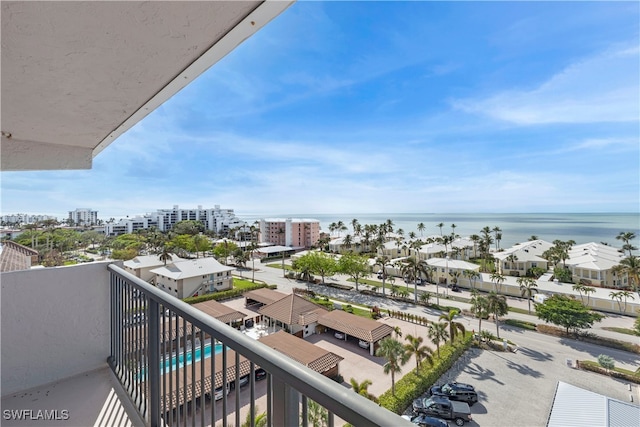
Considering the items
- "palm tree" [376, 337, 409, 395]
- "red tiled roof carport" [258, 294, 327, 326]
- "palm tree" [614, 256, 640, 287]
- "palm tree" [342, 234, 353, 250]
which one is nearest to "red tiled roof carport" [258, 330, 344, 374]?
"palm tree" [376, 337, 409, 395]

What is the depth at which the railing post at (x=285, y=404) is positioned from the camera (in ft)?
2.44

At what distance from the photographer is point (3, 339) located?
217cm

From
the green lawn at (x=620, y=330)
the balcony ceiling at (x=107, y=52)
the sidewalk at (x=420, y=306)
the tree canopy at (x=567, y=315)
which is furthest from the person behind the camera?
the sidewalk at (x=420, y=306)

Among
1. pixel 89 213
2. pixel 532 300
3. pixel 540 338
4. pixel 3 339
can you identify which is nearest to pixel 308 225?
pixel 532 300

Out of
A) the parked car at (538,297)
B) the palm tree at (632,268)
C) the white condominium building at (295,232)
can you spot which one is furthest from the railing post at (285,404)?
the white condominium building at (295,232)

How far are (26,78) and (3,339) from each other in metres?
2.06

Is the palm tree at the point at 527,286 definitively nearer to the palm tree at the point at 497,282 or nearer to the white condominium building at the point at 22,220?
the palm tree at the point at 497,282

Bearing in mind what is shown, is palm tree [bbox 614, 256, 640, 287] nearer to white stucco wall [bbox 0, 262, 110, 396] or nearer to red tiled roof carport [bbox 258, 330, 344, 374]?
red tiled roof carport [bbox 258, 330, 344, 374]

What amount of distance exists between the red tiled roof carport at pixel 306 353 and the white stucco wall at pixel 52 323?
7.43 meters

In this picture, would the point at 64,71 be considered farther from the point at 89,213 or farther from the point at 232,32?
the point at 89,213

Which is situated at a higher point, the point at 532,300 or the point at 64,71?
the point at 64,71

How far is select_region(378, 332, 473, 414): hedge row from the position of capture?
891 centimetres

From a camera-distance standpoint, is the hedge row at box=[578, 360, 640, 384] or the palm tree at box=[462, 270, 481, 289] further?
the palm tree at box=[462, 270, 481, 289]

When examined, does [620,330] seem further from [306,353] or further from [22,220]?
[22,220]
